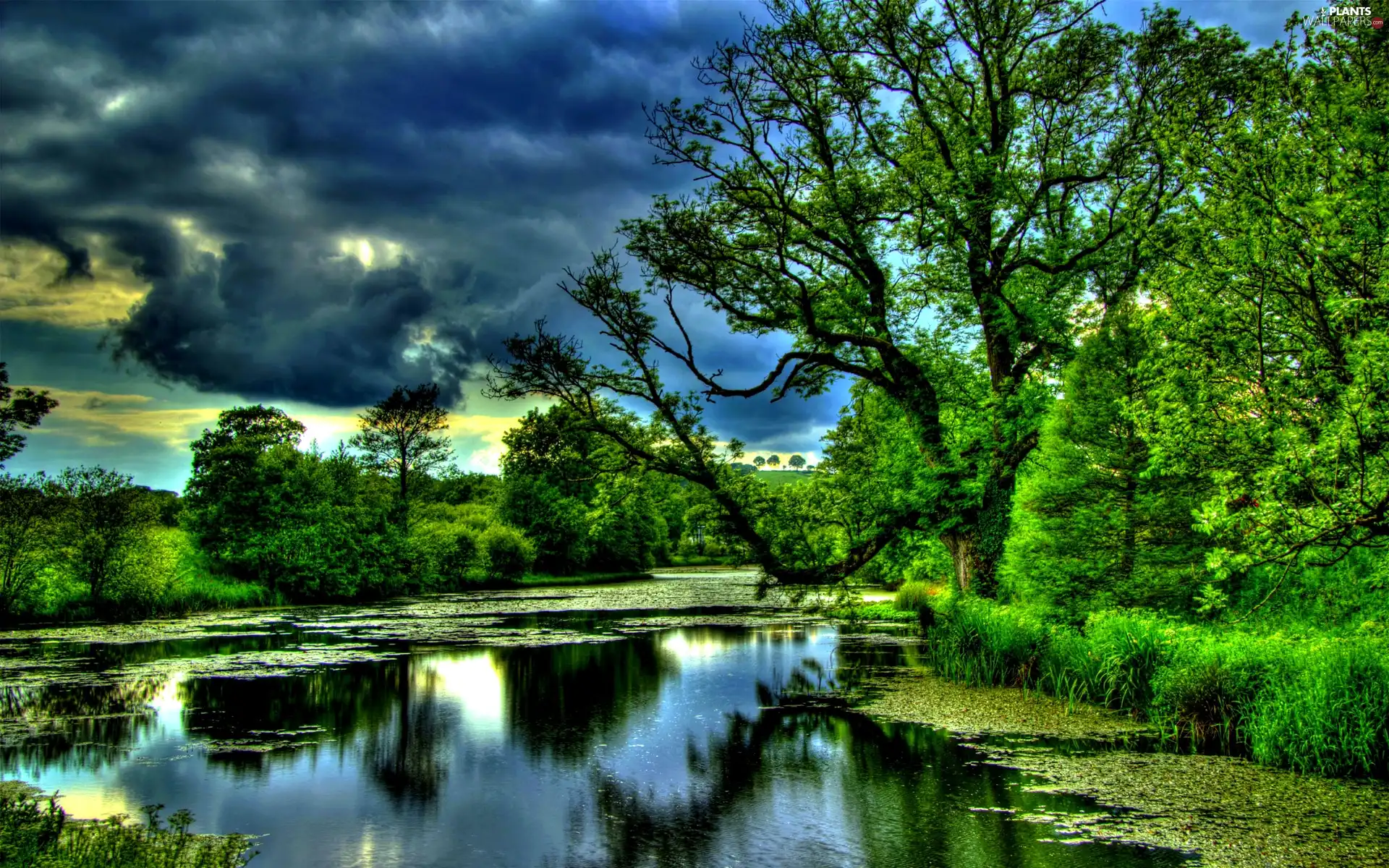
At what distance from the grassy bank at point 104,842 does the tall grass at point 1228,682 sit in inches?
447

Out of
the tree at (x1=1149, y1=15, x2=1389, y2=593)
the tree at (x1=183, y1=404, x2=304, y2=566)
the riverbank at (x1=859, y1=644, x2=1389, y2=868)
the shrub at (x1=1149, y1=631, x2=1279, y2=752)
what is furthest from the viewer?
the tree at (x1=183, y1=404, x2=304, y2=566)

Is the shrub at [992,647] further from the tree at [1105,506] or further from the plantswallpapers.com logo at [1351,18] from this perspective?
the plantswallpapers.com logo at [1351,18]

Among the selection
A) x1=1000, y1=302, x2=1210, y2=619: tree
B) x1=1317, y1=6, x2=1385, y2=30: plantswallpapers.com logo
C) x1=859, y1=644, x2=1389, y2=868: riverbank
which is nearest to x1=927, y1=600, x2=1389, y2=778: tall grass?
x1=859, y1=644, x2=1389, y2=868: riverbank

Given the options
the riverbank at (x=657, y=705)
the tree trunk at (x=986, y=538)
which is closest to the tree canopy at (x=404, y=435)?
the riverbank at (x=657, y=705)

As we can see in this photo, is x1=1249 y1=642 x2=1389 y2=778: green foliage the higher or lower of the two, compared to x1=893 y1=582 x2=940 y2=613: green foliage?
higher

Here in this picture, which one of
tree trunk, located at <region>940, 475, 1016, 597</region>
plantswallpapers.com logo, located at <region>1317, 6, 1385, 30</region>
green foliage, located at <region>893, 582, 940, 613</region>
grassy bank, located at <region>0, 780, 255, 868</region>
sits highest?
plantswallpapers.com logo, located at <region>1317, 6, 1385, 30</region>

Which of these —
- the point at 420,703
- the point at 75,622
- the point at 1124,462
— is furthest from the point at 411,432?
the point at 1124,462

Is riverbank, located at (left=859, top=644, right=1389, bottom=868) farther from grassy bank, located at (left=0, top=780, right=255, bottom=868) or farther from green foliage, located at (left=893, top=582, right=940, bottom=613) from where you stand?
green foliage, located at (left=893, top=582, right=940, bottom=613)

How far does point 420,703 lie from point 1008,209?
15793 millimetres

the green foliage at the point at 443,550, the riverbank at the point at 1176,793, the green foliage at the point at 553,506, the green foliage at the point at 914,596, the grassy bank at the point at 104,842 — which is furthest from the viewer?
the green foliage at the point at 553,506

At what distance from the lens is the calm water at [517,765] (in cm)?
770

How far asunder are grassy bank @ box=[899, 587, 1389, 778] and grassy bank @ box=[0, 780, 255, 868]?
1135 cm

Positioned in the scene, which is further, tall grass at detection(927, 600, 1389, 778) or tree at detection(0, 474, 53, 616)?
tree at detection(0, 474, 53, 616)

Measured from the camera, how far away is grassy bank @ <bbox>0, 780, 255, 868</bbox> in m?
6.39
